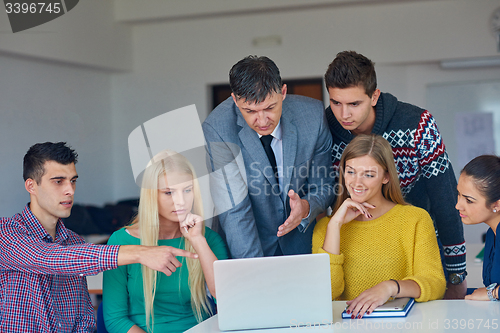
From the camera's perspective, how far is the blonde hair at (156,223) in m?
1.86

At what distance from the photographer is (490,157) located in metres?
1.76

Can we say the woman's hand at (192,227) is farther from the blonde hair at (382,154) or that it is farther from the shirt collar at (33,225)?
the blonde hair at (382,154)

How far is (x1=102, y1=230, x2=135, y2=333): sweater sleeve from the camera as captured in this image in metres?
1.84

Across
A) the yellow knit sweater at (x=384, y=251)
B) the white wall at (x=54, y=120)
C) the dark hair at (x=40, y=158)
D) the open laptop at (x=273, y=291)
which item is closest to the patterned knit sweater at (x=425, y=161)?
the yellow knit sweater at (x=384, y=251)

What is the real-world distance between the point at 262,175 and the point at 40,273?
960mm

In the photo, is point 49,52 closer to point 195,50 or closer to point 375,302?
point 195,50

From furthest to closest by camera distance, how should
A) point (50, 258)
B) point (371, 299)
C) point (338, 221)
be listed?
point (338, 221) < point (50, 258) < point (371, 299)

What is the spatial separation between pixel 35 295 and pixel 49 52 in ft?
11.2

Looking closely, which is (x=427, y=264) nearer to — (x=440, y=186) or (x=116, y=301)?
(x=440, y=186)

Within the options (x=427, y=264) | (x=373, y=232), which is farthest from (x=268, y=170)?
(x=427, y=264)

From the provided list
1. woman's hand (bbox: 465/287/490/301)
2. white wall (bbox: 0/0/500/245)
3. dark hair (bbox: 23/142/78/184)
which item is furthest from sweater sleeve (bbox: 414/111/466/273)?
white wall (bbox: 0/0/500/245)

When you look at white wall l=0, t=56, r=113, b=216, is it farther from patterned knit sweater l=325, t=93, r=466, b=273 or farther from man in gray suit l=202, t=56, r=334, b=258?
patterned knit sweater l=325, t=93, r=466, b=273

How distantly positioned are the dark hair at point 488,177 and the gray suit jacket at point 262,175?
604 mm

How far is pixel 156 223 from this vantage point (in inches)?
76.2
